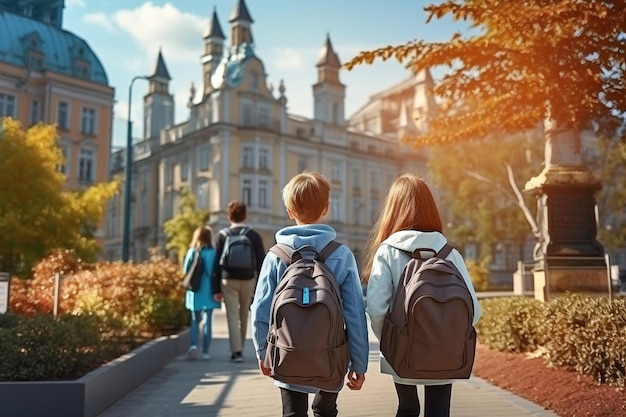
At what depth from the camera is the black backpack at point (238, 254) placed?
9247 millimetres

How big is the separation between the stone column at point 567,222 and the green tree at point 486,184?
944 inches

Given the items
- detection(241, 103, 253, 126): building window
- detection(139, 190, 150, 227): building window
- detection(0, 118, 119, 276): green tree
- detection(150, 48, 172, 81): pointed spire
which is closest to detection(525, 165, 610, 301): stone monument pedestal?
detection(0, 118, 119, 276): green tree

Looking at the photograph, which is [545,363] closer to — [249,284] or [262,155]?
[249,284]

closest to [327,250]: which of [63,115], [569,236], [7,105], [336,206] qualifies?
[569,236]

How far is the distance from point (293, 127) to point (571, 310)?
50010 millimetres

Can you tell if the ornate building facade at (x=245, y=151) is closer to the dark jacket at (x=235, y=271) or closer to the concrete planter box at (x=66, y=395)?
the dark jacket at (x=235, y=271)

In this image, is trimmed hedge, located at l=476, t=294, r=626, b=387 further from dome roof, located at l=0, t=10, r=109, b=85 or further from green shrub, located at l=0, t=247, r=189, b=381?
dome roof, located at l=0, t=10, r=109, b=85

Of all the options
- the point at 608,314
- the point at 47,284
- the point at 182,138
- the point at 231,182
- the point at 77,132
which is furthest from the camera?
the point at 182,138

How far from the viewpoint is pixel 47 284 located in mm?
11633

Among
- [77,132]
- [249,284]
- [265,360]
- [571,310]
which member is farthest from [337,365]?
[77,132]

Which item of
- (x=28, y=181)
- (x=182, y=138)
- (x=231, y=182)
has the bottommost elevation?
(x=28, y=181)

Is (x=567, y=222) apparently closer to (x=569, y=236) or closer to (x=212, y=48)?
(x=569, y=236)

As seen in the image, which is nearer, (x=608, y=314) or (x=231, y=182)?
(x=608, y=314)

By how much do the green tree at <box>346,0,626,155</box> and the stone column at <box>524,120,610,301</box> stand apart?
3.75ft
